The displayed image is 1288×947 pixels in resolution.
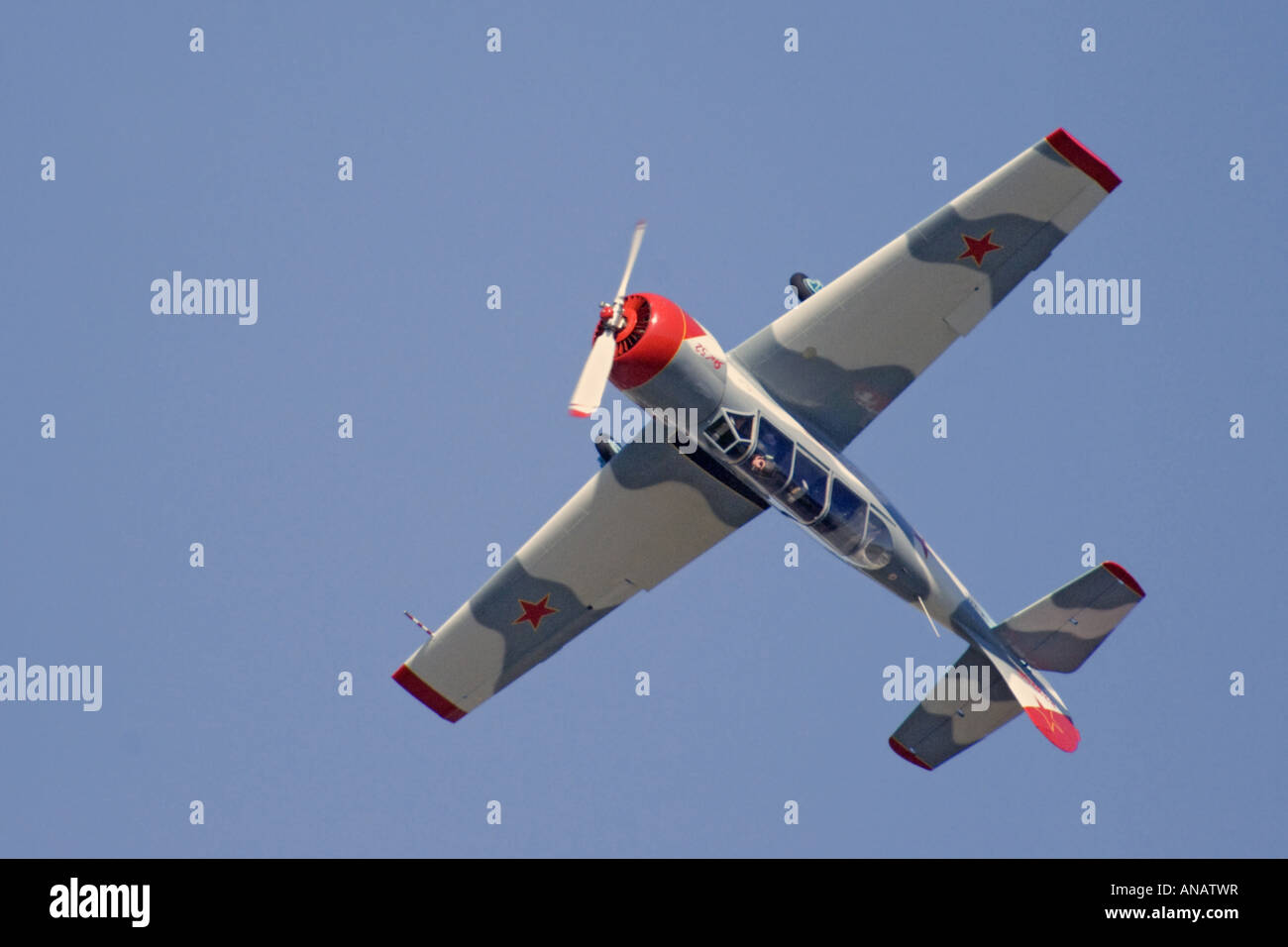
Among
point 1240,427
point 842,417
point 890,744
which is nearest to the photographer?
point 842,417

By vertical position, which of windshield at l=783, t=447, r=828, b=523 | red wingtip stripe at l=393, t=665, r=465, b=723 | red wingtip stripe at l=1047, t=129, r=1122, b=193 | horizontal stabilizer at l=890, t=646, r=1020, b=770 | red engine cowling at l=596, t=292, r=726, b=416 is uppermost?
red wingtip stripe at l=1047, t=129, r=1122, b=193

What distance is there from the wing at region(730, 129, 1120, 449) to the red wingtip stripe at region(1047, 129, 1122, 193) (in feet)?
0.04

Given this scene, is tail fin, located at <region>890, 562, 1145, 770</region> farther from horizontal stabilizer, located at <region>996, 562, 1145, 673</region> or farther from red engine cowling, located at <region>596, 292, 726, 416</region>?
red engine cowling, located at <region>596, 292, 726, 416</region>

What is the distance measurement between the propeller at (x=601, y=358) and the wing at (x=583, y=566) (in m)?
2.60

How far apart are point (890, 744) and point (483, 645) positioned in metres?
6.21

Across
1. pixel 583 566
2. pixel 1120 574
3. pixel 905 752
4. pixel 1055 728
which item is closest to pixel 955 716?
pixel 905 752

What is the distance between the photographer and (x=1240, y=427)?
93.4 feet

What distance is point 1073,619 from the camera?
2516 centimetres

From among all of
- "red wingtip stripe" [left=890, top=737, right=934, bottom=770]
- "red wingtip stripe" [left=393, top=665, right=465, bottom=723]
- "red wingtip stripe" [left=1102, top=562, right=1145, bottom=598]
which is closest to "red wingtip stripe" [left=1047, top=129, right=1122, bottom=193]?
"red wingtip stripe" [left=1102, top=562, right=1145, bottom=598]

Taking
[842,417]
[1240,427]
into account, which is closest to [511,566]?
[842,417]

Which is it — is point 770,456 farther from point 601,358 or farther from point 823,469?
point 601,358

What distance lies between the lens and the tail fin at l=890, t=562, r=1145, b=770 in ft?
81.1

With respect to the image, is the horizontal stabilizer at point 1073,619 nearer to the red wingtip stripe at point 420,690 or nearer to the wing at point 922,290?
the wing at point 922,290

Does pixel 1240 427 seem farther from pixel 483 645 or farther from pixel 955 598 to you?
pixel 483 645
